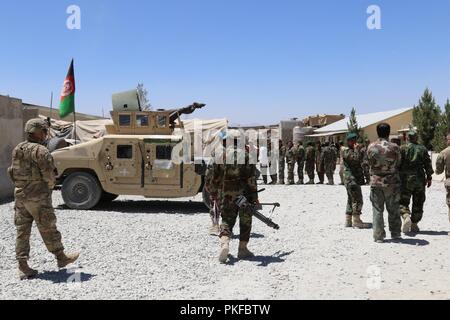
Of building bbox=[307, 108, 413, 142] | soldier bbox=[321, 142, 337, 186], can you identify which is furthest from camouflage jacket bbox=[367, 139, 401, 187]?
building bbox=[307, 108, 413, 142]

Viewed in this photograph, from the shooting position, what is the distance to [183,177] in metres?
9.51

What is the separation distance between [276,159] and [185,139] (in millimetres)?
7668

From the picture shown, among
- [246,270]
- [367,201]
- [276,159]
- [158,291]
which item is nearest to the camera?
[158,291]

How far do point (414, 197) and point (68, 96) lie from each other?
11.6 metres

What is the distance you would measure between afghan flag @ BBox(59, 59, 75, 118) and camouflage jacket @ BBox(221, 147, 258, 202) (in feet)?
35.0

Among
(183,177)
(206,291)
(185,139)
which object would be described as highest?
(185,139)

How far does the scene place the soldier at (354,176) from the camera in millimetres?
7361

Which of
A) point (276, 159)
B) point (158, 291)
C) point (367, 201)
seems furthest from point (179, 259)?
point (276, 159)

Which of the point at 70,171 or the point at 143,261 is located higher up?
the point at 70,171

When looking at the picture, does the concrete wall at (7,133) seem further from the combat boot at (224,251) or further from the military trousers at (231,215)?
the combat boot at (224,251)

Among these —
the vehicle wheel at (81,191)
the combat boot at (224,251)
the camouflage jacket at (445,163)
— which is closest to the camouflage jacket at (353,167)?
the camouflage jacket at (445,163)

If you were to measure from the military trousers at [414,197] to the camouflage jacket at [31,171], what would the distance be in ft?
16.5

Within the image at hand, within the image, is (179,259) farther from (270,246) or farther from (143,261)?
(270,246)

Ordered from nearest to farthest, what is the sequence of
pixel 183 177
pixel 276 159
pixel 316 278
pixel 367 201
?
pixel 316 278, pixel 183 177, pixel 367 201, pixel 276 159
